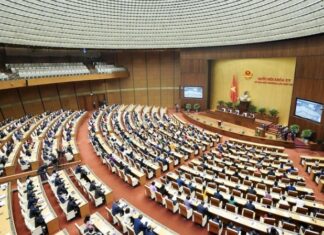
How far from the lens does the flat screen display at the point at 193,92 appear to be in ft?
82.4

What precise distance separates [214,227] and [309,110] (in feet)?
40.6

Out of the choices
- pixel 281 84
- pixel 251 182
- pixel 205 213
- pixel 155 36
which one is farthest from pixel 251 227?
pixel 155 36

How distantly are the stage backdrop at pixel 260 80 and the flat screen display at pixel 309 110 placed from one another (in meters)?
1.98

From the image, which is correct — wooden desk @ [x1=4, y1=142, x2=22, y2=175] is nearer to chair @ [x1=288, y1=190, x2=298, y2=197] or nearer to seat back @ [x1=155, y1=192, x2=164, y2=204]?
seat back @ [x1=155, y1=192, x2=164, y2=204]

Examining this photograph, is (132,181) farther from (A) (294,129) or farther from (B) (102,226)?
(A) (294,129)

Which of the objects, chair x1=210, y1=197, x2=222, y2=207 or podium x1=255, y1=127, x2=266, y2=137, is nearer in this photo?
chair x1=210, y1=197, x2=222, y2=207

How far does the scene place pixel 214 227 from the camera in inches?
282

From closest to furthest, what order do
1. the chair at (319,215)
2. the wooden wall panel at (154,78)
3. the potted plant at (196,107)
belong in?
the chair at (319,215) < the potted plant at (196,107) < the wooden wall panel at (154,78)

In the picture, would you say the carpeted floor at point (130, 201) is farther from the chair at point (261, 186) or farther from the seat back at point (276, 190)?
the chair at point (261, 186)

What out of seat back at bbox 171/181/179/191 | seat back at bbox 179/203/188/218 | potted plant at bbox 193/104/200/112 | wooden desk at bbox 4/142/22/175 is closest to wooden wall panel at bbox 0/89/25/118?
wooden desk at bbox 4/142/22/175

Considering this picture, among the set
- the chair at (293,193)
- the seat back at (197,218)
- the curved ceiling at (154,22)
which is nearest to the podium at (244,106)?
the curved ceiling at (154,22)

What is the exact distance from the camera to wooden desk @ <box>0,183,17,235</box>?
22.1 ft

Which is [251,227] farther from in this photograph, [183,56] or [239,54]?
[183,56]

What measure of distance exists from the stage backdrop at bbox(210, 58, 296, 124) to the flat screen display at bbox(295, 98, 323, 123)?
6.51 ft
